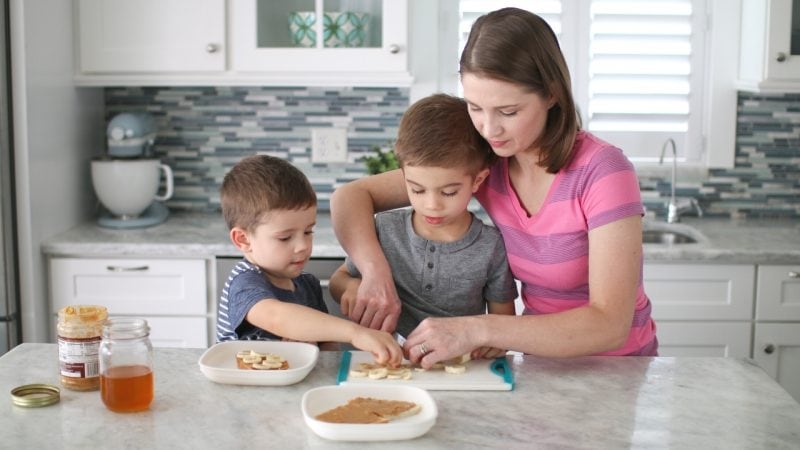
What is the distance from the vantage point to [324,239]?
323cm

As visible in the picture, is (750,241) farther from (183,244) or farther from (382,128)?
(183,244)

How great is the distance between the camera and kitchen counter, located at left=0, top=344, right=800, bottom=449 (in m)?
1.43

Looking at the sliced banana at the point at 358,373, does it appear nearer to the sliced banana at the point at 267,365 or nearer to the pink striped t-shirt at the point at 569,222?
the sliced banana at the point at 267,365

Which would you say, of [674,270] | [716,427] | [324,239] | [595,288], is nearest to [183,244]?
[324,239]

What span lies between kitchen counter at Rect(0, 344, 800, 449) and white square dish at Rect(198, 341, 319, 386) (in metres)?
0.02

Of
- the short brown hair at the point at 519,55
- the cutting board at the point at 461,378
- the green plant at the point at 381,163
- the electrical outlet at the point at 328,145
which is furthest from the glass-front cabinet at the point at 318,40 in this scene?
the cutting board at the point at 461,378

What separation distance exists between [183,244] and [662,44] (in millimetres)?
1848

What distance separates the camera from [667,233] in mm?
3613

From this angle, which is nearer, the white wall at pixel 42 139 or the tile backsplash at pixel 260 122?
the white wall at pixel 42 139

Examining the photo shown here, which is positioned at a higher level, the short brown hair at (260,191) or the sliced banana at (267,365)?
the short brown hair at (260,191)

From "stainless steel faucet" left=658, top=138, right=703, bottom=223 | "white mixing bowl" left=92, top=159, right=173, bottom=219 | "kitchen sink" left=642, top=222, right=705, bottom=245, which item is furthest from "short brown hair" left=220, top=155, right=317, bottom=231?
"stainless steel faucet" left=658, top=138, right=703, bottom=223

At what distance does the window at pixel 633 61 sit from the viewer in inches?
145

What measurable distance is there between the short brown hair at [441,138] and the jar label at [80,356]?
25.7 inches

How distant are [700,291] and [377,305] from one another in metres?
1.68
